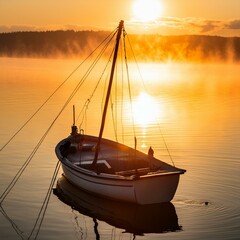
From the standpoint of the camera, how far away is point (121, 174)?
37969 mm

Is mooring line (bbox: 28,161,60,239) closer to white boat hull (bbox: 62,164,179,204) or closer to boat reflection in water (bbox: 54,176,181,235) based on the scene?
boat reflection in water (bbox: 54,176,181,235)

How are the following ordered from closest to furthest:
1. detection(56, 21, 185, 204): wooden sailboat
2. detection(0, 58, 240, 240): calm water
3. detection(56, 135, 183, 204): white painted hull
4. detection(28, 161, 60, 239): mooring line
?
detection(28, 161, 60, 239): mooring line
detection(0, 58, 240, 240): calm water
detection(56, 135, 183, 204): white painted hull
detection(56, 21, 185, 204): wooden sailboat

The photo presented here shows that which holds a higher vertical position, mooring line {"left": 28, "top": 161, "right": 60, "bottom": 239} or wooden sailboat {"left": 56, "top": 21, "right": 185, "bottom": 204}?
wooden sailboat {"left": 56, "top": 21, "right": 185, "bottom": 204}

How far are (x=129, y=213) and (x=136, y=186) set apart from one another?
2043 mm

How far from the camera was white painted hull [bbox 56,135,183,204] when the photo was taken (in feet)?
116

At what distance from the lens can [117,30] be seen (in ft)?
133

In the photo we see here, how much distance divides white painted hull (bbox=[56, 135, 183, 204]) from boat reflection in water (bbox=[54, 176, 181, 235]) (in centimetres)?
61

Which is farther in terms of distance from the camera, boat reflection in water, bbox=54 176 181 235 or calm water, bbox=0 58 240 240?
boat reflection in water, bbox=54 176 181 235

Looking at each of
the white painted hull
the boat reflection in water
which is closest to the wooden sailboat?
the white painted hull

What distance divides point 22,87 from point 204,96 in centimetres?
4013

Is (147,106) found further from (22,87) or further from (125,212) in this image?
(125,212)

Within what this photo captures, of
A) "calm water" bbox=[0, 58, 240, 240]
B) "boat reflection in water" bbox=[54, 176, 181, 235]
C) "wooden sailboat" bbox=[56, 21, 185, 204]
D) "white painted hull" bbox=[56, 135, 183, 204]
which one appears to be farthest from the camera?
"wooden sailboat" bbox=[56, 21, 185, 204]

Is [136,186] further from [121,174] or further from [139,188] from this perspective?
[121,174]

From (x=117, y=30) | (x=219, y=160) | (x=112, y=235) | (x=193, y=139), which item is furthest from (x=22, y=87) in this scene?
(x=112, y=235)
